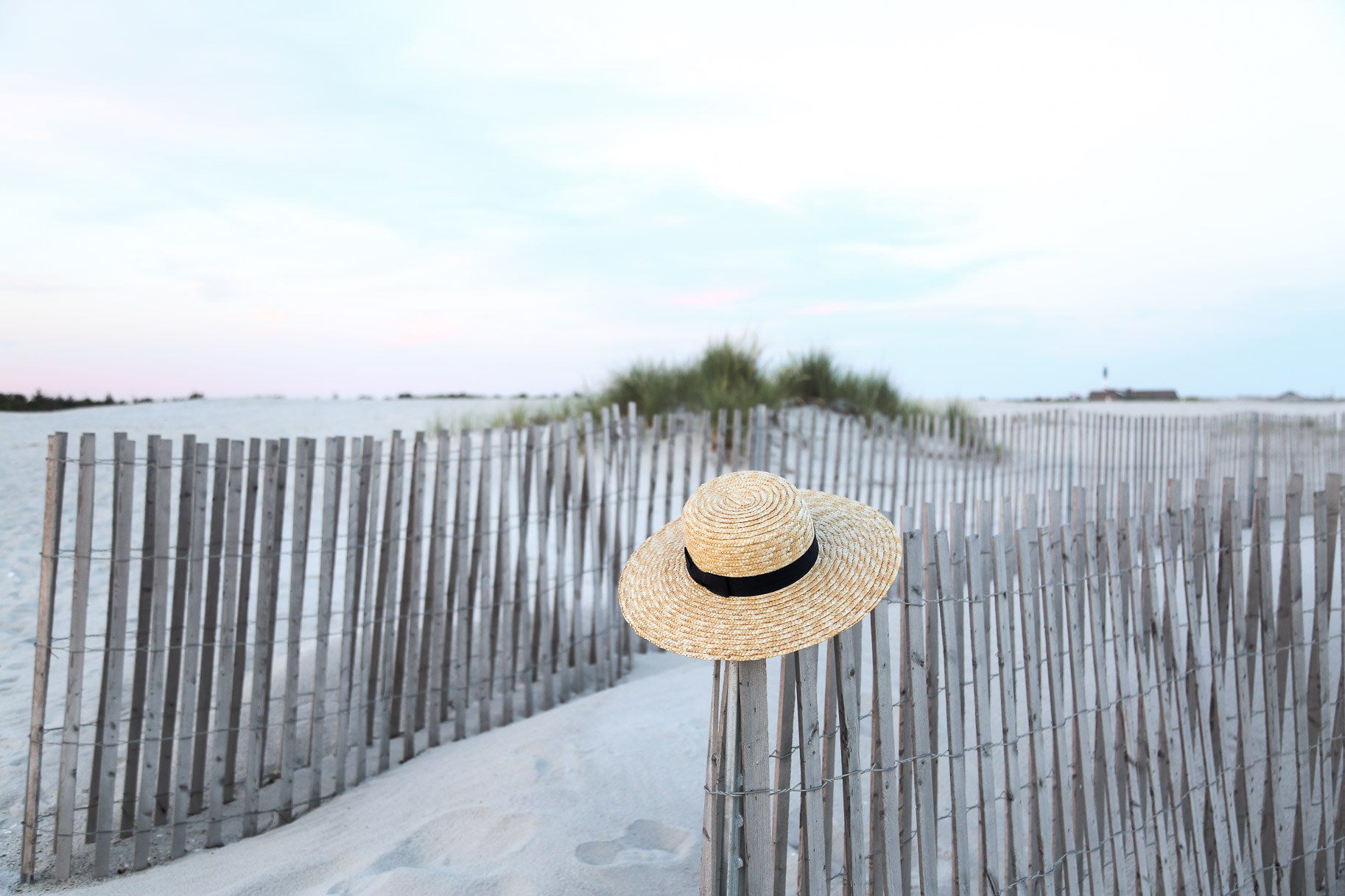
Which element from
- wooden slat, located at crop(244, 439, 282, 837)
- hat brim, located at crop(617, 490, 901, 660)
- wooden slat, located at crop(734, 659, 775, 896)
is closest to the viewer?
hat brim, located at crop(617, 490, 901, 660)

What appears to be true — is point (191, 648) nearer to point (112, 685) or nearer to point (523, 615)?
point (112, 685)

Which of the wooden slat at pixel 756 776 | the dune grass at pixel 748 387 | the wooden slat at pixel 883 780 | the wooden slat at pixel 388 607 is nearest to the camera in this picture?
the wooden slat at pixel 756 776

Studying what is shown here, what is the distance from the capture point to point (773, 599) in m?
1.94

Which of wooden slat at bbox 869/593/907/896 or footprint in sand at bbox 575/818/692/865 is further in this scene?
footprint in sand at bbox 575/818/692/865

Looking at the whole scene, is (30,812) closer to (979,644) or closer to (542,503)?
(542,503)

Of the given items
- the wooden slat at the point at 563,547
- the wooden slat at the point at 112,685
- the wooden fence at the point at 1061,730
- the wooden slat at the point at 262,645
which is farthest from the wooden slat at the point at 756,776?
the wooden slat at the point at 563,547

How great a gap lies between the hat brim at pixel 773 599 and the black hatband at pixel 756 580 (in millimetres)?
11

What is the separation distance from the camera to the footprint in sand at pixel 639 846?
3025 millimetres

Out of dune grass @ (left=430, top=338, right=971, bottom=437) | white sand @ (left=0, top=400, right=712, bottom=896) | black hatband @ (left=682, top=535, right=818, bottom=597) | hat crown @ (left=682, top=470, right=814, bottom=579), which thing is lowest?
white sand @ (left=0, top=400, right=712, bottom=896)

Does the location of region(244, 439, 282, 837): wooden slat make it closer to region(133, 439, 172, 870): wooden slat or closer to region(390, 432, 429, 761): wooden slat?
region(133, 439, 172, 870): wooden slat

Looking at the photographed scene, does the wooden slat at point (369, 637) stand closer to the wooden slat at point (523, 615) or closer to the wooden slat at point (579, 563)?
the wooden slat at point (523, 615)

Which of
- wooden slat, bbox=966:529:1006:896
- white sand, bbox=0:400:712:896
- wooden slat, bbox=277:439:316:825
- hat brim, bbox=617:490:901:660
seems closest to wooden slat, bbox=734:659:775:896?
hat brim, bbox=617:490:901:660

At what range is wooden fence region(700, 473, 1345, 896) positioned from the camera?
2.13 meters

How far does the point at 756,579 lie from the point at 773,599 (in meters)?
0.06
